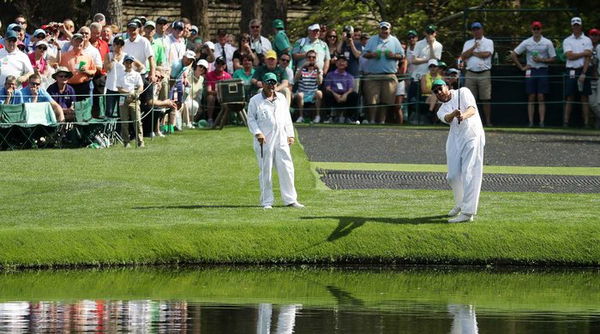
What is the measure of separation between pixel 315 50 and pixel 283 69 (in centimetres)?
133

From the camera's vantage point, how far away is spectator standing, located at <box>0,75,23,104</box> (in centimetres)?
2536

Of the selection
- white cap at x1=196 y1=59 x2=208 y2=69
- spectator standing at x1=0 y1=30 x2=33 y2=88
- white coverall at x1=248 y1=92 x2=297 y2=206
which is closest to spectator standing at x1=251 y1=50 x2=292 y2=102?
white cap at x1=196 y1=59 x2=208 y2=69

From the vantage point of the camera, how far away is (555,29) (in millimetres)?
34844

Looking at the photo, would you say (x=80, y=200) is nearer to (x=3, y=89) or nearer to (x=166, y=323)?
(x=3, y=89)

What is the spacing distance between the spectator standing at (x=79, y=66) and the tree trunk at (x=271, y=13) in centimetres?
1149

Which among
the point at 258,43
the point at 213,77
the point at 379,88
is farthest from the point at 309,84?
the point at 213,77

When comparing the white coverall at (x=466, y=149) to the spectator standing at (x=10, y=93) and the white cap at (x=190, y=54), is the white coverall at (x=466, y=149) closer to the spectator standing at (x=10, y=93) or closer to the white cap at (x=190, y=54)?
the spectator standing at (x=10, y=93)

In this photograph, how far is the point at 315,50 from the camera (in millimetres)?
30000

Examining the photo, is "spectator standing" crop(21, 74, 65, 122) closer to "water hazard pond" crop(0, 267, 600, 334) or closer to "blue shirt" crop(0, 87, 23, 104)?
"blue shirt" crop(0, 87, 23, 104)

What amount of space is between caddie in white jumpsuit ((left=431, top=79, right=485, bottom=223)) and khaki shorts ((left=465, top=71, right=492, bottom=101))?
42.8 ft

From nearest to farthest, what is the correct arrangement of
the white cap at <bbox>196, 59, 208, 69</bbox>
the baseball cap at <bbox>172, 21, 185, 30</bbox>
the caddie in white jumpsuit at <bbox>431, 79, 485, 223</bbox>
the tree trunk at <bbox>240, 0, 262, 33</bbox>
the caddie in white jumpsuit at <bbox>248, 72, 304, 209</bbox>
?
the caddie in white jumpsuit at <bbox>431, 79, 485, 223</bbox>
the caddie in white jumpsuit at <bbox>248, 72, 304, 209</bbox>
the baseball cap at <bbox>172, 21, 185, 30</bbox>
the white cap at <bbox>196, 59, 208, 69</bbox>
the tree trunk at <bbox>240, 0, 262, 33</bbox>

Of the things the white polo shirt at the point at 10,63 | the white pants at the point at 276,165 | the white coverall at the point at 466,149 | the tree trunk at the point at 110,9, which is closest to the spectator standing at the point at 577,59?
the tree trunk at the point at 110,9

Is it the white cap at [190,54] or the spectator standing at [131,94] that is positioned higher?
the white cap at [190,54]

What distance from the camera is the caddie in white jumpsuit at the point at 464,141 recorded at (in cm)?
1766
